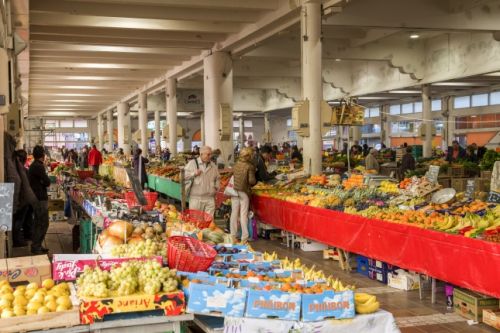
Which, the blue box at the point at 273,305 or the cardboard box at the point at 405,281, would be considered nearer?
the blue box at the point at 273,305

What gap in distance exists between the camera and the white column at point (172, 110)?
75.0 feet

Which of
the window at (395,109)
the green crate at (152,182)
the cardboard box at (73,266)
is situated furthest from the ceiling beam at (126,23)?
the window at (395,109)

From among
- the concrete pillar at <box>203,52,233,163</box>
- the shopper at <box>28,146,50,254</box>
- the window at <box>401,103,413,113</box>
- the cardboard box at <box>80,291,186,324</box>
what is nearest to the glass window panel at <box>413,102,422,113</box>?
the window at <box>401,103,413,113</box>

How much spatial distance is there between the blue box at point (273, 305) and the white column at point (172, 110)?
1966 centimetres

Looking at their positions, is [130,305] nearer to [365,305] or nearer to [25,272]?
[25,272]

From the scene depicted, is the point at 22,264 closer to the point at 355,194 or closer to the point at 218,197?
the point at 355,194

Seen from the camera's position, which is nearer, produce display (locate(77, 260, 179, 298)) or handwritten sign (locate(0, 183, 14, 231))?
produce display (locate(77, 260, 179, 298))

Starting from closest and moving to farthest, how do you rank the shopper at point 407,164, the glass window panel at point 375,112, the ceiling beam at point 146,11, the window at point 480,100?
1. the ceiling beam at point 146,11
2. the shopper at point 407,164
3. the window at point 480,100
4. the glass window panel at point 375,112

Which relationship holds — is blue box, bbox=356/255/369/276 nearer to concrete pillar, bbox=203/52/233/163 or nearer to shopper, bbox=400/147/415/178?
shopper, bbox=400/147/415/178

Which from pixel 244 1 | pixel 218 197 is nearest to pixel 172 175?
pixel 218 197

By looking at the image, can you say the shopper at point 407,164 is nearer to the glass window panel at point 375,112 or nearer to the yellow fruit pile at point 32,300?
the yellow fruit pile at point 32,300

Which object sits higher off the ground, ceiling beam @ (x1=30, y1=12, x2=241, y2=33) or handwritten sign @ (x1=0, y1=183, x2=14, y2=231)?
ceiling beam @ (x1=30, y1=12, x2=241, y2=33)

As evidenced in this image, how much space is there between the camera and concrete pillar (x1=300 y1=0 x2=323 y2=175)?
1111 cm

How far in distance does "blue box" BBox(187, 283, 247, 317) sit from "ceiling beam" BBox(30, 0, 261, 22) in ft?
30.6
